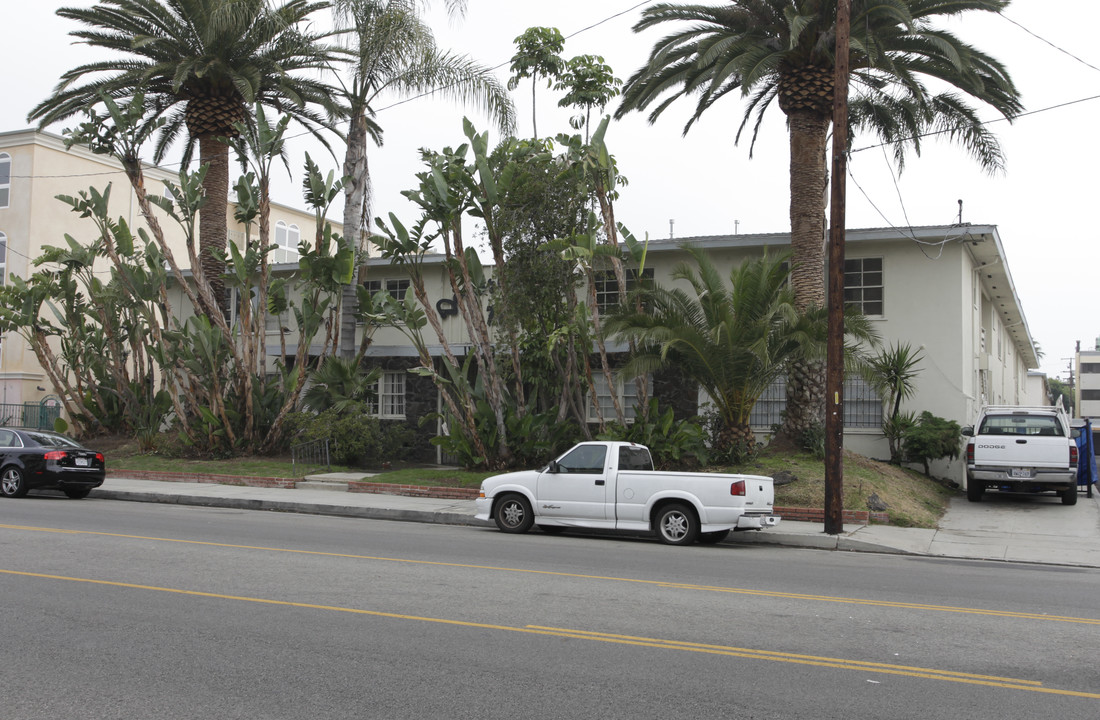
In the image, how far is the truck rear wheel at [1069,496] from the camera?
18.9 meters

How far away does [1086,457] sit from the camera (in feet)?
72.1

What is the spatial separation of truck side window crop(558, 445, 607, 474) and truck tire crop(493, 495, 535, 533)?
88 cm

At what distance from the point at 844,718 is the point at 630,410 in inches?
717

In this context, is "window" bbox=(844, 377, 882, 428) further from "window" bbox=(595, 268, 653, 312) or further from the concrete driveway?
"window" bbox=(595, 268, 653, 312)

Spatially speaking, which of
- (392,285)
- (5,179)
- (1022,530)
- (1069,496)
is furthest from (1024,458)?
(5,179)

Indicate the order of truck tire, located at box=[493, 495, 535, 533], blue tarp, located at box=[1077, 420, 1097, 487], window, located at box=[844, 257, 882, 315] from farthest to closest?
1. window, located at box=[844, 257, 882, 315]
2. blue tarp, located at box=[1077, 420, 1097, 487]
3. truck tire, located at box=[493, 495, 535, 533]

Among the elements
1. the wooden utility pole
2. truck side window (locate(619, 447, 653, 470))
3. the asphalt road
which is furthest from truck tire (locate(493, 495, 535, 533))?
the wooden utility pole

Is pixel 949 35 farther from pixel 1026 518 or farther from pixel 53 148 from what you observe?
pixel 53 148

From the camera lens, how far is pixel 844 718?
5.43 metres

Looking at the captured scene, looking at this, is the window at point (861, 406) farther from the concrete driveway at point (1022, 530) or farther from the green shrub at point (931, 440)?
the concrete driveway at point (1022, 530)

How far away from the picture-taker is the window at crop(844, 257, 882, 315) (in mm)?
22125

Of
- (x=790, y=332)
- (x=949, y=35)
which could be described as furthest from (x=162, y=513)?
(x=949, y=35)

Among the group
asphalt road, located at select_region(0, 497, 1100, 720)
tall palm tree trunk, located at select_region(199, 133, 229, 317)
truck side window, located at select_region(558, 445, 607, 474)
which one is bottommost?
asphalt road, located at select_region(0, 497, 1100, 720)

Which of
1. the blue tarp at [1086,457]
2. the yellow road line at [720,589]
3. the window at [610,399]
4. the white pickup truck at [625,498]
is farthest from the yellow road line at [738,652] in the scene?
the blue tarp at [1086,457]
